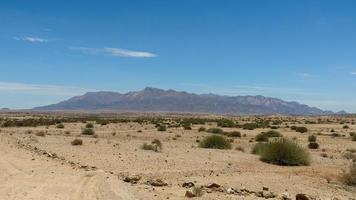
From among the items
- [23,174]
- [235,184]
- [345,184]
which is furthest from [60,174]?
[345,184]

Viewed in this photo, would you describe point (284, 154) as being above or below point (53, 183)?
above

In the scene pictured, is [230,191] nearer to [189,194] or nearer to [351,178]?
[189,194]

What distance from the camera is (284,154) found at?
91.6 feet

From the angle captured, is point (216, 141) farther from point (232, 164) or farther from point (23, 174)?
point (23, 174)

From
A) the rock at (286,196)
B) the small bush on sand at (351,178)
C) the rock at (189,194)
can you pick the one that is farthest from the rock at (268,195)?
the small bush on sand at (351,178)

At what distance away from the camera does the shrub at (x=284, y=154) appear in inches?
1086

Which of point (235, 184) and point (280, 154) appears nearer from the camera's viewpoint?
point (235, 184)

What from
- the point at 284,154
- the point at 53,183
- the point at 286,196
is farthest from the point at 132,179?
the point at 284,154

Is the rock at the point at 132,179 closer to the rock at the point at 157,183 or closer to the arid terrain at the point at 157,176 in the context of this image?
the arid terrain at the point at 157,176

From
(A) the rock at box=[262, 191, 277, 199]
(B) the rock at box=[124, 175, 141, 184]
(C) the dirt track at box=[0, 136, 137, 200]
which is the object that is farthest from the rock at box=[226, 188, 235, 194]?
(B) the rock at box=[124, 175, 141, 184]

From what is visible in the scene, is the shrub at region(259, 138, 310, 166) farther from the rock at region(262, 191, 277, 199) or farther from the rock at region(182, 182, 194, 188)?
the rock at region(262, 191, 277, 199)

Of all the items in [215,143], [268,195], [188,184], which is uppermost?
[215,143]

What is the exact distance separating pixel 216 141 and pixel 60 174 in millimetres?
17693

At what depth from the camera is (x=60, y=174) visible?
20.8 meters
